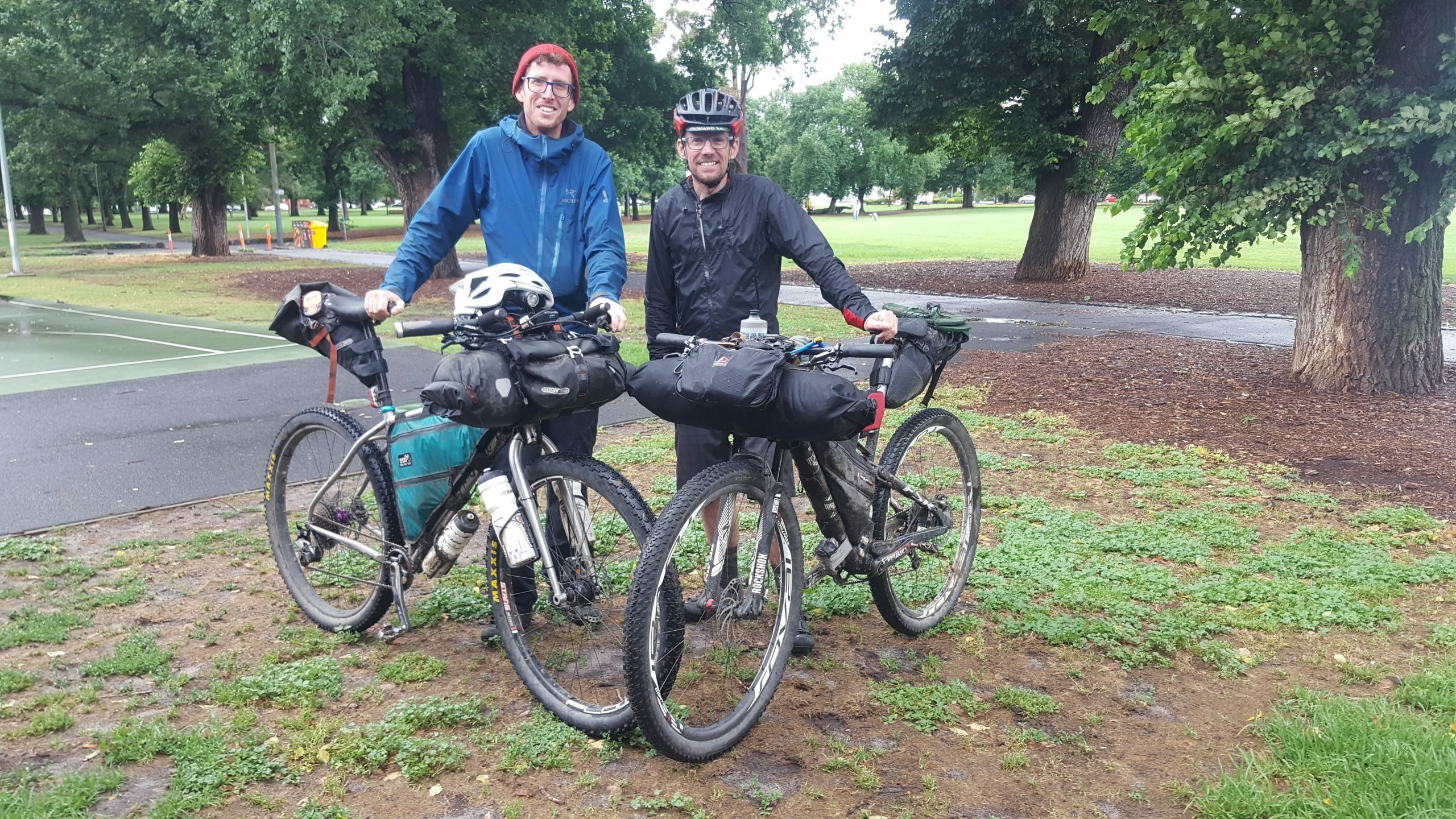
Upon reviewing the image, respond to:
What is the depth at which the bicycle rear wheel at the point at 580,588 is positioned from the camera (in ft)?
10.7

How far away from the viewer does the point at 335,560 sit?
4.30 metres

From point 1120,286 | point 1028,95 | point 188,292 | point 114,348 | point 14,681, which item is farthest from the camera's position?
point 188,292

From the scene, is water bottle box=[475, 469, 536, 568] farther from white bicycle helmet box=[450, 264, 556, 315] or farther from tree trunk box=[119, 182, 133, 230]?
tree trunk box=[119, 182, 133, 230]

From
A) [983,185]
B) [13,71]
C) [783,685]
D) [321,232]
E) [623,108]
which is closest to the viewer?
[783,685]

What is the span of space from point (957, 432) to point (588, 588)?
6.01 ft

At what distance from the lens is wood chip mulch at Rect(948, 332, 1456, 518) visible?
21.8 feet

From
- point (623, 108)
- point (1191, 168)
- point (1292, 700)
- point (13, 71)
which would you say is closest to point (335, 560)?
point (1292, 700)

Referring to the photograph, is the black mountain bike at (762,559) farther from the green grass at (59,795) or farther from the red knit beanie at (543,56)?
the green grass at (59,795)

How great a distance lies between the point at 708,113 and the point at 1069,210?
1798 cm

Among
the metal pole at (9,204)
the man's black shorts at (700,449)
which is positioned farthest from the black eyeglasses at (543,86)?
the metal pole at (9,204)

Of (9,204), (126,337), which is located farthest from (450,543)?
(9,204)

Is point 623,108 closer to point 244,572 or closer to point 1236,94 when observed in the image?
point 1236,94

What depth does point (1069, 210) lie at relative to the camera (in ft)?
66.0

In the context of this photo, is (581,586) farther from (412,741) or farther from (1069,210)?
(1069,210)
